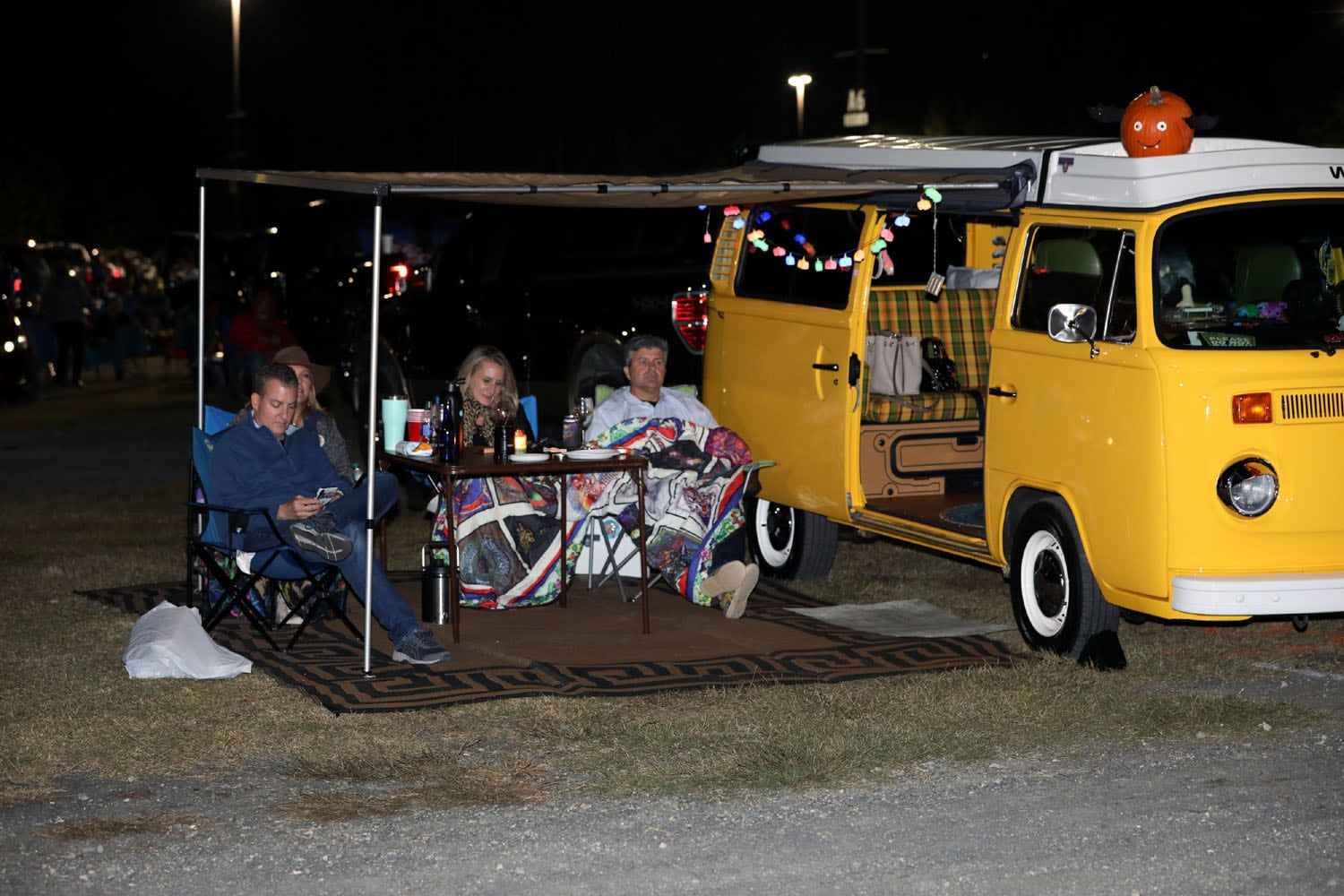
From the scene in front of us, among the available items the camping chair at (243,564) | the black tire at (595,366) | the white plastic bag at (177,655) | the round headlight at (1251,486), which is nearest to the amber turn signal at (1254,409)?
the round headlight at (1251,486)

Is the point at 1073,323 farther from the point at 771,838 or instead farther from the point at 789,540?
the point at 789,540

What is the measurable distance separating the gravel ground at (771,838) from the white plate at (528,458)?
2.35m

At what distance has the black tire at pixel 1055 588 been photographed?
748cm

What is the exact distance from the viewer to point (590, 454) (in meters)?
8.41

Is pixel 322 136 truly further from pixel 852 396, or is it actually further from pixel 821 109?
pixel 852 396

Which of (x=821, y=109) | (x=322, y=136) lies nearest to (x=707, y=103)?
(x=821, y=109)

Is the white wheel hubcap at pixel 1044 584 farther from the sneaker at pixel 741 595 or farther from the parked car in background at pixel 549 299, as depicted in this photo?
the parked car in background at pixel 549 299

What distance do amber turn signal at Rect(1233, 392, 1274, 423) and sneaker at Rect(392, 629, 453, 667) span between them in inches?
129

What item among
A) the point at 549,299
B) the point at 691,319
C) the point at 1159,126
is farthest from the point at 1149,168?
the point at 549,299

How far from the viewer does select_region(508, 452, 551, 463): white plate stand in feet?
26.8

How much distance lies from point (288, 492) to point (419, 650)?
3.08ft

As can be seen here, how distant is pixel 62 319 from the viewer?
73.6 ft

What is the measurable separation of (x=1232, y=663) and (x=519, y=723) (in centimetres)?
306

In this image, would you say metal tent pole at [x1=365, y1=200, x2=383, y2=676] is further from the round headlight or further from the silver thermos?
the round headlight
